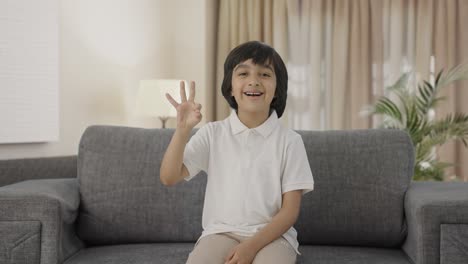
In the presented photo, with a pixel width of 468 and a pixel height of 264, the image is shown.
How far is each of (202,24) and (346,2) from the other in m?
1.16

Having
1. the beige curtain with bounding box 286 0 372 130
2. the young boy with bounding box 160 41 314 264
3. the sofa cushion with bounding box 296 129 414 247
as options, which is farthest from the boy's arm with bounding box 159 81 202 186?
the beige curtain with bounding box 286 0 372 130

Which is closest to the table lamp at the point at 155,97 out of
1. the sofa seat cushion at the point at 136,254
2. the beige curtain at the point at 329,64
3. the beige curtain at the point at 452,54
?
the beige curtain at the point at 329,64

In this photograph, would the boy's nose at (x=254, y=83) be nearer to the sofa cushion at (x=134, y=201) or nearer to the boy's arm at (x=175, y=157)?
the boy's arm at (x=175, y=157)

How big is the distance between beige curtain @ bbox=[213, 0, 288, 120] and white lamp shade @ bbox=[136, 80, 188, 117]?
2.84ft

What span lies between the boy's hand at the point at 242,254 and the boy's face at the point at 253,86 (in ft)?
1.47

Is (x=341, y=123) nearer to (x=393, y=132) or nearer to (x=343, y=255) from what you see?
(x=393, y=132)

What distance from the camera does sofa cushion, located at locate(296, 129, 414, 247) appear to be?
2.44 m

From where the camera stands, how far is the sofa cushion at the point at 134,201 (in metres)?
2.53

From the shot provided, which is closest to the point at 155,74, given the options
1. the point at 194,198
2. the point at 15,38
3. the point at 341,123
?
the point at 341,123

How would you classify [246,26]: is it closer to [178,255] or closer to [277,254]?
[178,255]

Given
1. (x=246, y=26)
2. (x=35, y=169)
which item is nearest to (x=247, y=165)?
(x=35, y=169)

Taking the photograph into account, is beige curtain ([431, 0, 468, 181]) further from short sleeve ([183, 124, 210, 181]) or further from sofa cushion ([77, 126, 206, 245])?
short sleeve ([183, 124, 210, 181])

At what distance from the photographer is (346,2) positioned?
17.4 ft

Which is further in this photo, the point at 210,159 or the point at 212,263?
the point at 210,159
